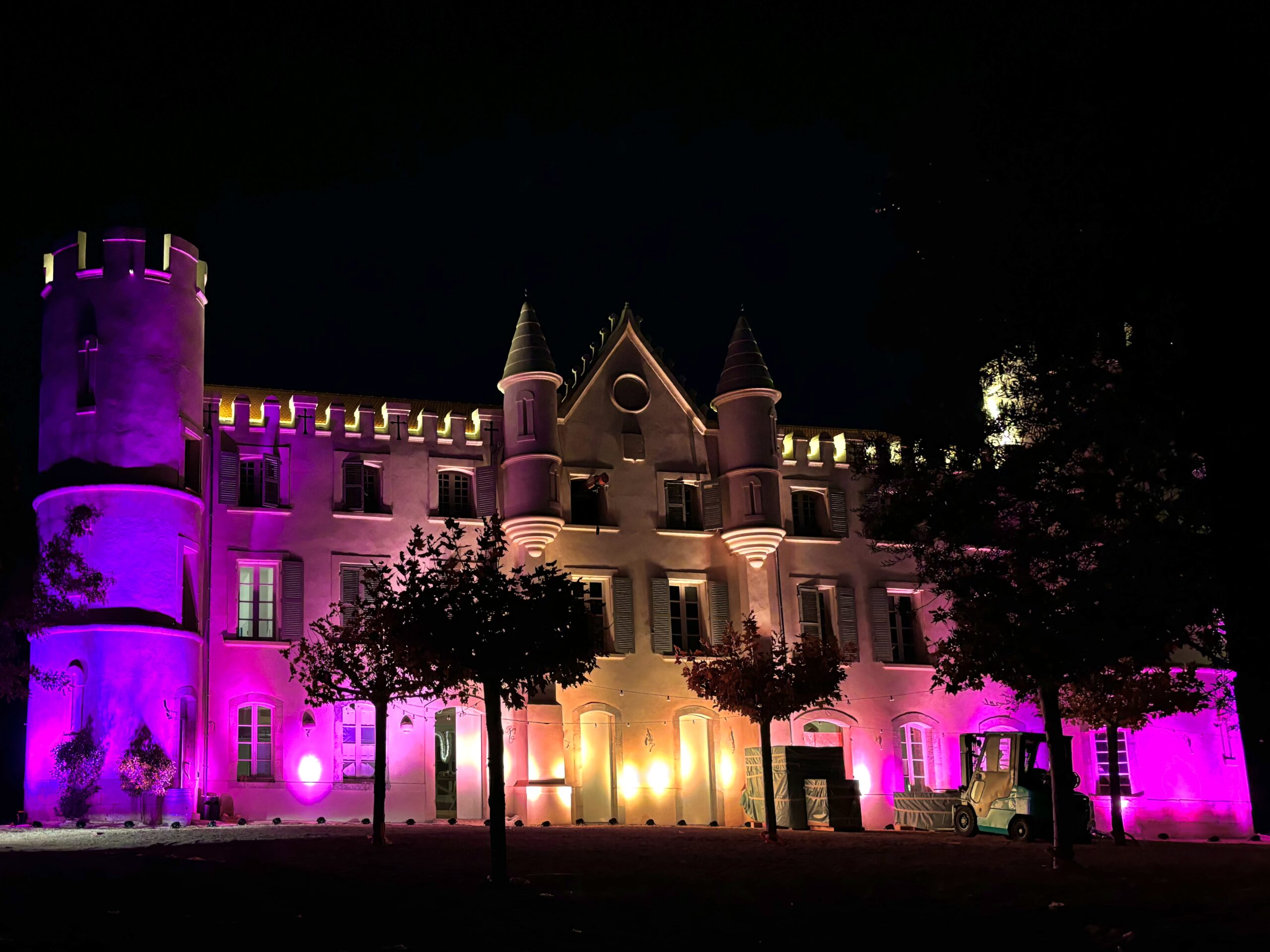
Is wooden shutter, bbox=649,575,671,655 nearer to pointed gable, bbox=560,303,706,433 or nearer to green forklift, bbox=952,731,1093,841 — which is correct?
pointed gable, bbox=560,303,706,433

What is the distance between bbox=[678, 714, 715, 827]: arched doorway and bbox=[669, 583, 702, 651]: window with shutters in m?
2.22

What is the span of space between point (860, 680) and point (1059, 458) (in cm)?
2612

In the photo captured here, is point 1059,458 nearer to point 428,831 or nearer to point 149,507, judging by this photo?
point 428,831

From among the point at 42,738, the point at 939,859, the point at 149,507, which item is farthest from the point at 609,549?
the point at 939,859

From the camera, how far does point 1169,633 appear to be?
19.0m

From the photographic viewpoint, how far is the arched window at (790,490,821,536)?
44.6 metres

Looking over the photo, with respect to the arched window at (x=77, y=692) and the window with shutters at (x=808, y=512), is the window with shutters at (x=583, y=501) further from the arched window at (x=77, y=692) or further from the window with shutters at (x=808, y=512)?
the arched window at (x=77, y=692)

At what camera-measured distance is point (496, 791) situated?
813 inches

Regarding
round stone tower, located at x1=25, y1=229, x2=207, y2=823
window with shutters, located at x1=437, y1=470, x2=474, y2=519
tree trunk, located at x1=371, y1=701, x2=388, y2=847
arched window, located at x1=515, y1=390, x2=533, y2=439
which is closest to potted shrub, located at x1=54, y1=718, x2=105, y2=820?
round stone tower, located at x1=25, y1=229, x2=207, y2=823

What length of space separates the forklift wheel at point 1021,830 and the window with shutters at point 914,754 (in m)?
11.6

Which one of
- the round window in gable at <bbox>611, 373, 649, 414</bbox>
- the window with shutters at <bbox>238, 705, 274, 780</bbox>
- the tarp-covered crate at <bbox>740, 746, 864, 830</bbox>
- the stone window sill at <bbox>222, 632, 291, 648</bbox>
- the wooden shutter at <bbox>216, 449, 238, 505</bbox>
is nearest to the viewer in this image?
the tarp-covered crate at <bbox>740, 746, 864, 830</bbox>

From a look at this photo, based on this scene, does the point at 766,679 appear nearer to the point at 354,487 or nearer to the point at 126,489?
the point at 354,487

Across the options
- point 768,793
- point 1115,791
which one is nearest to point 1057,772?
point 768,793

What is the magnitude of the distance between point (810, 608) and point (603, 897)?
25.6 metres
